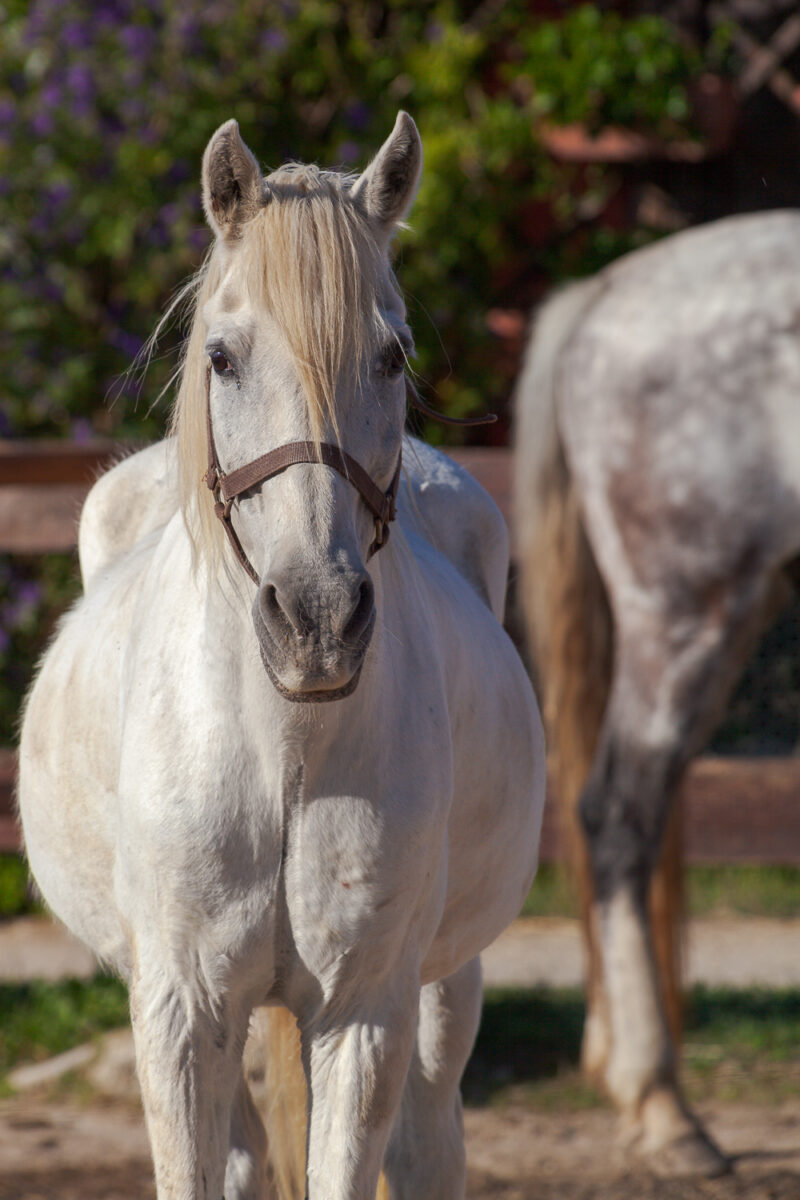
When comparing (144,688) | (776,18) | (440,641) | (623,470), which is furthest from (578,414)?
(776,18)

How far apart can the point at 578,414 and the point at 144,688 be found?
8.12 feet

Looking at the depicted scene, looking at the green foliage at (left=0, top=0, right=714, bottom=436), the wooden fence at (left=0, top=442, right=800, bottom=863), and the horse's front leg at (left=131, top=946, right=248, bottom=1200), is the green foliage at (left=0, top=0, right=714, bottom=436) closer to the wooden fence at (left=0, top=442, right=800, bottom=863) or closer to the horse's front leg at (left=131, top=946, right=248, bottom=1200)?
the wooden fence at (left=0, top=442, right=800, bottom=863)

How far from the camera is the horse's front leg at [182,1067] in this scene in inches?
68.3

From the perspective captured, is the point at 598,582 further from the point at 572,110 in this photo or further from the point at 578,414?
the point at 572,110

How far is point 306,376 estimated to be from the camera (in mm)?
1604

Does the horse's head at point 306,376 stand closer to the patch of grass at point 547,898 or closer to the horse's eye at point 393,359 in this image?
the horse's eye at point 393,359

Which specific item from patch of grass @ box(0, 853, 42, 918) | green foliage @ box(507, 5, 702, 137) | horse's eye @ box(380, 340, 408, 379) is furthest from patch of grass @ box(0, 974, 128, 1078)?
green foliage @ box(507, 5, 702, 137)

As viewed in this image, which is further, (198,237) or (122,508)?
(198,237)

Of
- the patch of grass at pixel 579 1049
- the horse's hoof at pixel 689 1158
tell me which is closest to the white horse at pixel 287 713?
the horse's hoof at pixel 689 1158

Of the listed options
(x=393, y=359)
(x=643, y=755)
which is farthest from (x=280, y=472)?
(x=643, y=755)

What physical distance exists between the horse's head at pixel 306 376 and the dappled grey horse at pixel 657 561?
2.20 m

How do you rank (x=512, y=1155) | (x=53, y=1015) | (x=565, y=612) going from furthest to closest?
(x=53, y=1015) < (x=565, y=612) < (x=512, y=1155)

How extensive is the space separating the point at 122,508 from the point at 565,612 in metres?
1.82

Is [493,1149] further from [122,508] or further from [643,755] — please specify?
[122,508]
